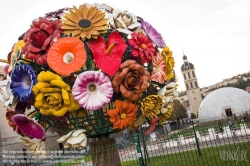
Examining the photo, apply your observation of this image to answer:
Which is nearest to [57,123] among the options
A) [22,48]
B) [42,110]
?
[42,110]

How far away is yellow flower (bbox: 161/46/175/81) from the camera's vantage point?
123 inches

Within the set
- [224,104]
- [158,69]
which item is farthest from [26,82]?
[224,104]

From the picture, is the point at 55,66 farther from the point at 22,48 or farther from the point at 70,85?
the point at 22,48

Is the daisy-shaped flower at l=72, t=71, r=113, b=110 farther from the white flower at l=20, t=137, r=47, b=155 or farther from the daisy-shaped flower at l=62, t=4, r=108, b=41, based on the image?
the white flower at l=20, t=137, r=47, b=155

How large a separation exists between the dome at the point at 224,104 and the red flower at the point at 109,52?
2973cm

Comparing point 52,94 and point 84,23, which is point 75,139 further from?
point 84,23

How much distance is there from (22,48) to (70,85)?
2.76 ft

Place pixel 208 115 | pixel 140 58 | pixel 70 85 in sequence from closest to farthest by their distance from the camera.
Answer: pixel 70 85, pixel 140 58, pixel 208 115

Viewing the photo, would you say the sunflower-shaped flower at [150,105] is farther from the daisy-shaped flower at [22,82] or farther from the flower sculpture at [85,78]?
the daisy-shaped flower at [22,82]

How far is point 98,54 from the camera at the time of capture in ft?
8.39

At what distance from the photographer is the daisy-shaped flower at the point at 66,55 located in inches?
95.3

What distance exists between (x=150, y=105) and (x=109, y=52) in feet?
2.41

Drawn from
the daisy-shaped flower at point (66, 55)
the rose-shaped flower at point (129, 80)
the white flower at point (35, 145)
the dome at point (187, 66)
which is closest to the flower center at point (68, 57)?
the daisy-shaped flower at point (66, 55)

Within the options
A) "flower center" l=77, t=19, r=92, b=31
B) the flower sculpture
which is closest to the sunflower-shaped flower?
the flower sculpture
